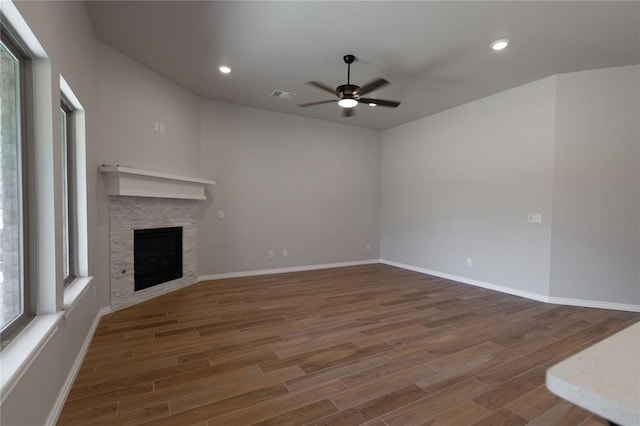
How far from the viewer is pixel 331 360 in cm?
252

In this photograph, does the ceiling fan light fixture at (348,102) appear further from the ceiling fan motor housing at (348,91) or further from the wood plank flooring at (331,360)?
the wood plank flooring at (331,360)

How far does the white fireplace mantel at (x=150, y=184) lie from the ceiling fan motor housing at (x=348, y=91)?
8.49ft

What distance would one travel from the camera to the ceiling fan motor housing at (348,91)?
339cm

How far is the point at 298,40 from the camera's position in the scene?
329 centimetres

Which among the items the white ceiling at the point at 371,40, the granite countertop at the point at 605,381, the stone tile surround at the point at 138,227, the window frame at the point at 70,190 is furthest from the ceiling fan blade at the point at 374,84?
the stone tile surround at the point at 138,227

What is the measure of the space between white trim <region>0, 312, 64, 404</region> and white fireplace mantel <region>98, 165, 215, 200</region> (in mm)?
1946

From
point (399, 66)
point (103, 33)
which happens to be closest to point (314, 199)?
point (399, 66)

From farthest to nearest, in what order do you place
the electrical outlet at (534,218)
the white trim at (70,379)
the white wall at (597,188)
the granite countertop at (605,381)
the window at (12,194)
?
1. the electrical outlet at (534,218)
2. the white wall at (597,188)
3. the white trim at (70,379)
4. the window at (12,194)
5. the granite countertop at (605,381)

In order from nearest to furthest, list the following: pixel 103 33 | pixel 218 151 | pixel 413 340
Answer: pixel 413 340 → pixel 103 33 → pixel 218 151

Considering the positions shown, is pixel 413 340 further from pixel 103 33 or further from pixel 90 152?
pixel 103 33

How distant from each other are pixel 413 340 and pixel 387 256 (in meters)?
4.10

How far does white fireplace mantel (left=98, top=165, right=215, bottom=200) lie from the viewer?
345cm

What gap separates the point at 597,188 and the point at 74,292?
19.6ft

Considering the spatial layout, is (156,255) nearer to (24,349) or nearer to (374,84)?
(24,349)
